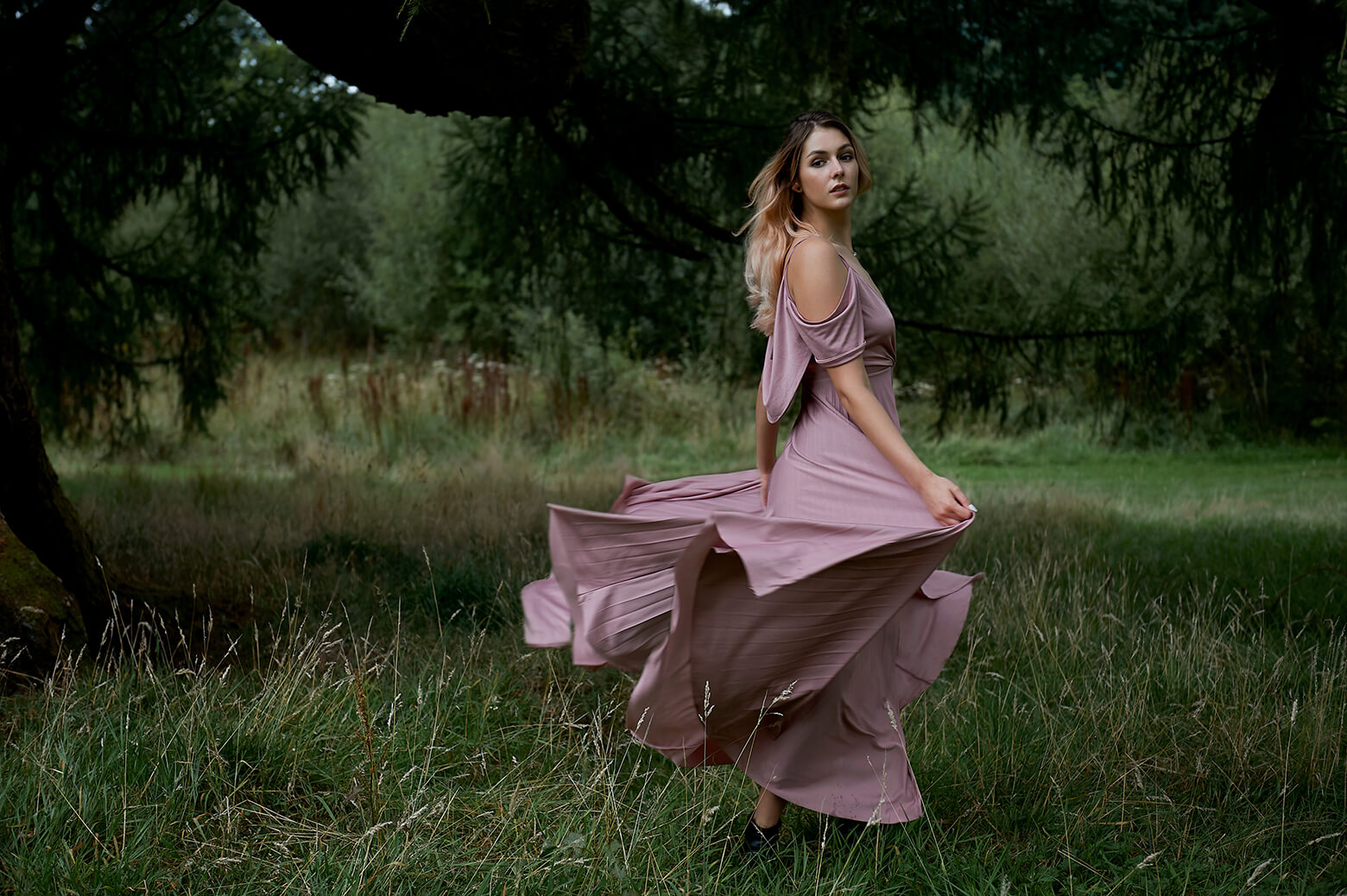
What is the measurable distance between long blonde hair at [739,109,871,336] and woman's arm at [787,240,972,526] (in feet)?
0.41

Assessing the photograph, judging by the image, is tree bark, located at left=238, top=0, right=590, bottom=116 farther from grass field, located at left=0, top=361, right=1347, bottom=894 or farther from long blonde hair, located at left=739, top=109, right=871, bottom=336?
grass field, located at left=0, top=361, right=1347, bottom=894

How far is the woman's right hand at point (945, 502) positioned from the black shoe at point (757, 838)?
846mm

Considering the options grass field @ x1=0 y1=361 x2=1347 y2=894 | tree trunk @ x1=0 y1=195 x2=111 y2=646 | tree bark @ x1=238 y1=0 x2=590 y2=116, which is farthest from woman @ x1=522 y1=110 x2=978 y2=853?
tree trunk @ x1=0 y1=195 x2=111 y2=646

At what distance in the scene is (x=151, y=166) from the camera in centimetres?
583

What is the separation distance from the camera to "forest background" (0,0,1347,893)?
263cm

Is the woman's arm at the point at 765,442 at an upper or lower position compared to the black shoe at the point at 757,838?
upper

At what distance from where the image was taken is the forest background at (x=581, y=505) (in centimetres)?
263

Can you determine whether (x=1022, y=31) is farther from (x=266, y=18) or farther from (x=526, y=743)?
(x=526, y=743)

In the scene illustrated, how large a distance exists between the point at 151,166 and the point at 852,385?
4798 millimetres

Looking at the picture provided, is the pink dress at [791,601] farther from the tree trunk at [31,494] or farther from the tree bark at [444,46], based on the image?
the tree trunk at [31,494]

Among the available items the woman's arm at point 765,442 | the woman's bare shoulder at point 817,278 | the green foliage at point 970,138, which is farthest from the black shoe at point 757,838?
the green foliage at point 970,138

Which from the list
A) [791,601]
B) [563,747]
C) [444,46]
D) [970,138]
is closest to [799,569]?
[791,601]

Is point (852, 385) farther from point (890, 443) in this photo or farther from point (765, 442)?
point (765, 442)

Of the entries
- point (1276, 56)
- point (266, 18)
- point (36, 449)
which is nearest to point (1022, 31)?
point (1276, 56)
